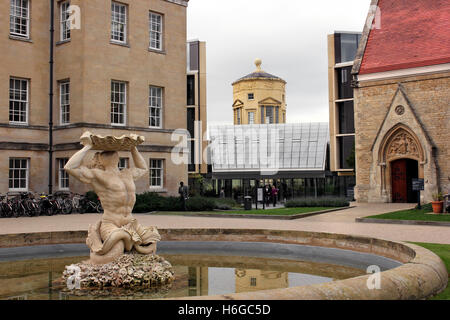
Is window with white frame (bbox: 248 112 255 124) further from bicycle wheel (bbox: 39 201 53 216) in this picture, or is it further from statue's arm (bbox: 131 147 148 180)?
statue's arm (bbox: 131 147 148 180)

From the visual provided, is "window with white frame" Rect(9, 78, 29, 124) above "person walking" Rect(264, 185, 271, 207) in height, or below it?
above

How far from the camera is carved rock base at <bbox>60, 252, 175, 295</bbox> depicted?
8.02 meters

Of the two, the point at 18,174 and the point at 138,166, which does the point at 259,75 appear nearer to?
the point at 18,174

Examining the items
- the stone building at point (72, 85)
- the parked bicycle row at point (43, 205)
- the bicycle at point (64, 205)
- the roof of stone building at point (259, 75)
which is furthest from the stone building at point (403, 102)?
the roof of stone building at point (259, 75)

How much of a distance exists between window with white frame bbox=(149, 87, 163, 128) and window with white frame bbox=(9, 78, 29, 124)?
7.39 meters

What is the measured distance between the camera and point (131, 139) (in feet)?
28.4

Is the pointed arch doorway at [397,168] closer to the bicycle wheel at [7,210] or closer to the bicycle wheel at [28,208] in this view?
the bicycle wheel at [28,208]

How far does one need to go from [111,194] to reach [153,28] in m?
25.5

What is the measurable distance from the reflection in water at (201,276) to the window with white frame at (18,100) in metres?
19.2

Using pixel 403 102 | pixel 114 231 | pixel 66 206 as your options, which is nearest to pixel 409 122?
pixel 403 102

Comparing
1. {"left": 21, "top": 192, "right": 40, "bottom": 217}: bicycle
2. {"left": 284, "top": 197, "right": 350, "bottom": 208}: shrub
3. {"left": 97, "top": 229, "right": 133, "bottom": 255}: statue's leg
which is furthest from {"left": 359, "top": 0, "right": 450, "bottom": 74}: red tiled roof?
{"left": 97, "top": 229, "right": 133, "bottom": 255}: statue's leg

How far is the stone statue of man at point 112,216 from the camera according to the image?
27.6 ft

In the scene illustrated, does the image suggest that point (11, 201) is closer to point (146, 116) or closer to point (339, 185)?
point (146, 116)

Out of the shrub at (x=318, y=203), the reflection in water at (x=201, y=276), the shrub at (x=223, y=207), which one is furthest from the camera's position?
the shrub at (x=318, y=203)
